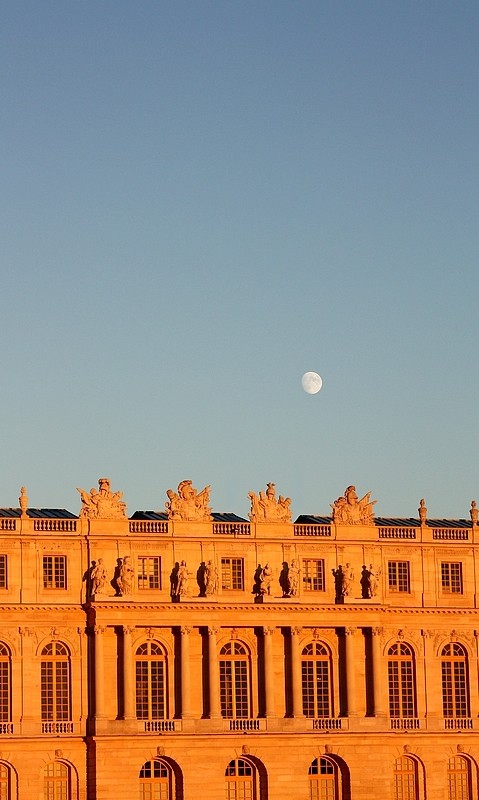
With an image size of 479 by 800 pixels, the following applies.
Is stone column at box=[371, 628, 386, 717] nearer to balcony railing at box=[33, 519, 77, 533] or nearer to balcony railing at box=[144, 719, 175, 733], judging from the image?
balcony railing at box=[144, 719, 175, 733]

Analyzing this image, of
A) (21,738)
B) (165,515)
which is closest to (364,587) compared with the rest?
(165,515)

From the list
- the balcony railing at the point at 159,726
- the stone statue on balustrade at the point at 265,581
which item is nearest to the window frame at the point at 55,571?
the balcony railing at the point at 159,726

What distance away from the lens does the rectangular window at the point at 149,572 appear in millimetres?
113938

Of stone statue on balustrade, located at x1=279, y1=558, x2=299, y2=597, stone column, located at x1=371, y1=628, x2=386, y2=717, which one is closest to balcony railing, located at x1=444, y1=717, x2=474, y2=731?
stone column, located at x1=371, y1=628, x2=386, y2=717

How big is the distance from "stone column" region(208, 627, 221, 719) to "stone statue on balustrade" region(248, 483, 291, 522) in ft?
23.0

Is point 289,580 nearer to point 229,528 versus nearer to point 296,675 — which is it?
point 229,528

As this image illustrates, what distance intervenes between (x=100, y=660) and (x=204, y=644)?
5942 mm

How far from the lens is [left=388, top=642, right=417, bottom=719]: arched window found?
117 m

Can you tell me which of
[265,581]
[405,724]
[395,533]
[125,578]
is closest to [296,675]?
[265,581]

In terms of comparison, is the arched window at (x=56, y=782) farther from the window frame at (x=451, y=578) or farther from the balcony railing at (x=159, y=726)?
the window frame at (x=451, y=578)

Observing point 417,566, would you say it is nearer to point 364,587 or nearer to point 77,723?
point 364,587

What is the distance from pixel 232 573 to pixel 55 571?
9.85 meters

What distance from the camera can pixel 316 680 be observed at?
115750 mm

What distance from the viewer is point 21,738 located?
109188 mm
